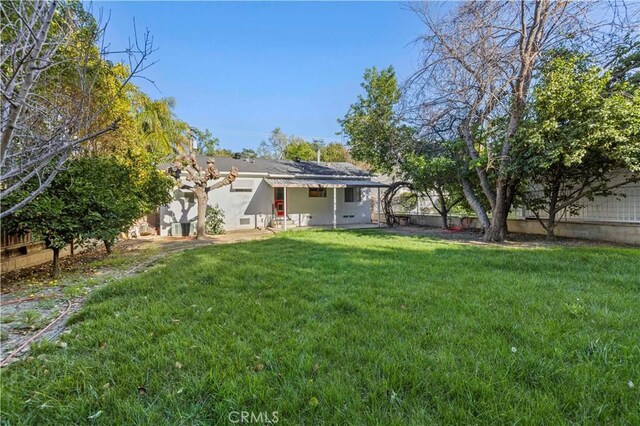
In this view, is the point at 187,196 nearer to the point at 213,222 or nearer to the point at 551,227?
the point at 213,222

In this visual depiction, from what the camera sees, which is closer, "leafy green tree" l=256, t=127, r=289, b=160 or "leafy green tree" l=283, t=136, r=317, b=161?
"leafy green tree" l=283, t=136, r=317, b=161

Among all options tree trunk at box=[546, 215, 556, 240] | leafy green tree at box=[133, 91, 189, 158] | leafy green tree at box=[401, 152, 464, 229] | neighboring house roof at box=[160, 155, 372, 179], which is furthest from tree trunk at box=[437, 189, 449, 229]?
leafy green tree at box=[133, 91, 189, 158]

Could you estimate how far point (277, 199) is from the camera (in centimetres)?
1739

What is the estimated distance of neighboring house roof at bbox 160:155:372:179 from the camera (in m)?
16.8

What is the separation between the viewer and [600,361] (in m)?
2.58

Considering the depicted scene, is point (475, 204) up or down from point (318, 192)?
down

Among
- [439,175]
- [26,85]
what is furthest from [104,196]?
[439,175]

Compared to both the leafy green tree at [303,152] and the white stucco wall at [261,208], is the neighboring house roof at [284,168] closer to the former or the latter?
the white stucco wall at [261,208]

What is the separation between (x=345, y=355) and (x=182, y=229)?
13.4m

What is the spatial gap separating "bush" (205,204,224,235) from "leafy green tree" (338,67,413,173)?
690cm

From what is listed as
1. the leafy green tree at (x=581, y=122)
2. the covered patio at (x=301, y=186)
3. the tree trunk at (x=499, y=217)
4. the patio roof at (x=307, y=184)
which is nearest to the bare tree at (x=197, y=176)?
the patio roof at (x=307, y=184)

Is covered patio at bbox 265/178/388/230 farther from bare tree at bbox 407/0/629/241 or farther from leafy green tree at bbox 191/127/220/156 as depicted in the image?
leafy green tree at bbox 191/127/220/156

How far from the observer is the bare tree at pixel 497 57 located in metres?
8.83

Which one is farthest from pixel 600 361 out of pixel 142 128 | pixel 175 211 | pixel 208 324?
pixel 142 128
